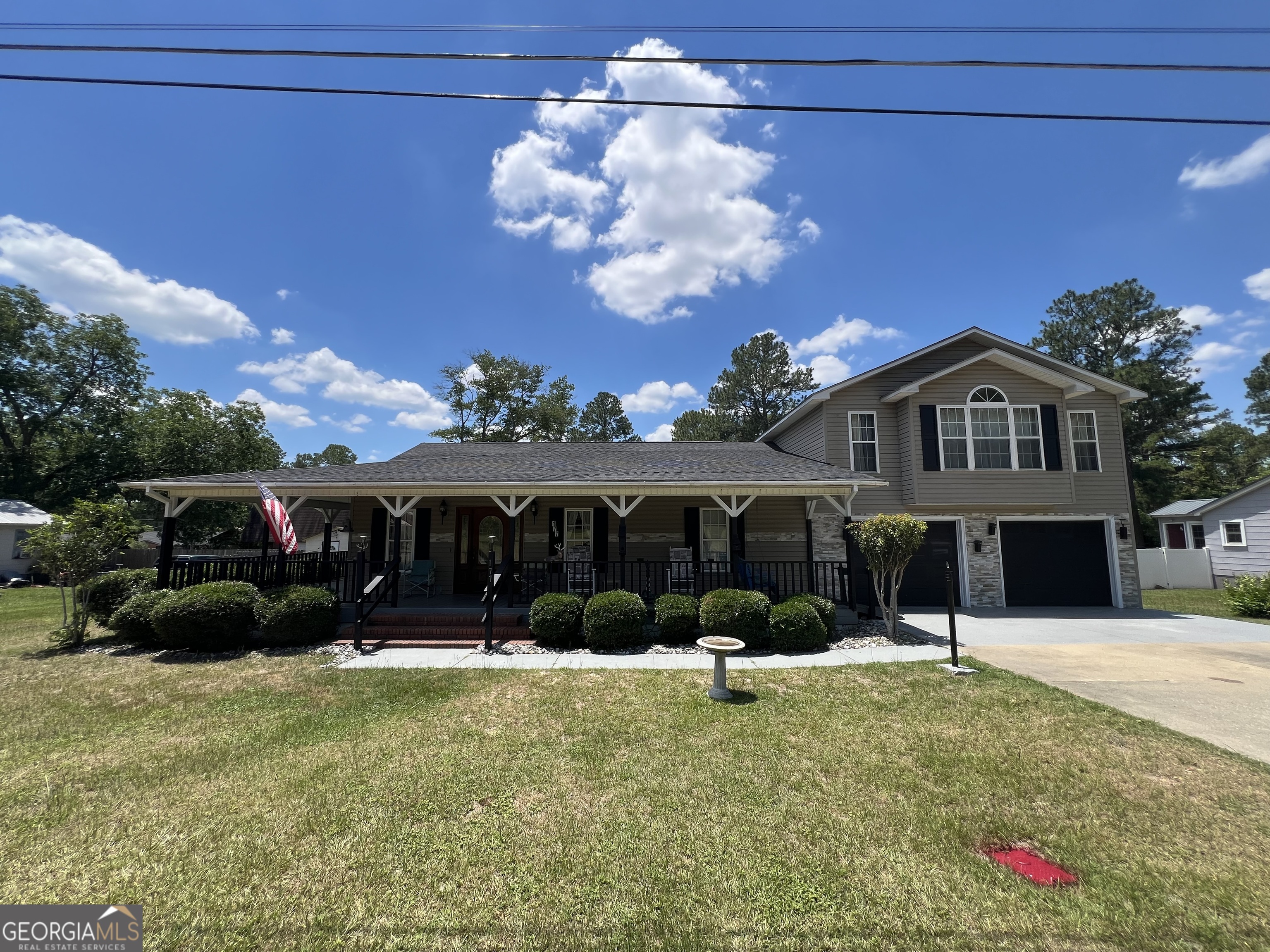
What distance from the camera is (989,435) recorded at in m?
12.6

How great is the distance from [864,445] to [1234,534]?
48.1 feet

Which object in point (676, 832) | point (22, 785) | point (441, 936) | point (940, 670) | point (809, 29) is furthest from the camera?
point (940, 670)

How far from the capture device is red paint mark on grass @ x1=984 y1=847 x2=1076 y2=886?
2.86 metres

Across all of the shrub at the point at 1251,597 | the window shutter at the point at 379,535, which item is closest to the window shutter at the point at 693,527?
the window shutter at the point at 379,535

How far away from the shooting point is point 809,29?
5.23m

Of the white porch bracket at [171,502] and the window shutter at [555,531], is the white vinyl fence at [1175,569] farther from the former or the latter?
the white porch bracket at [171,502]

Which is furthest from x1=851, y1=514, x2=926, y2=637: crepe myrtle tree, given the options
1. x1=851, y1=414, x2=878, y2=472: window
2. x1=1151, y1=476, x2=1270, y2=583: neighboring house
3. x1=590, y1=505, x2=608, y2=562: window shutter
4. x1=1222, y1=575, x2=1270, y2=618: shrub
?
x1=1151, y1=476, x2=1270, y2=583: neighboring house

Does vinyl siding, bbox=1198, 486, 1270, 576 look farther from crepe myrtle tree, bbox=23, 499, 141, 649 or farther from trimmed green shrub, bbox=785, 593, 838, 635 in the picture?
crepe myrtle tree, bbox=23, 499, 141, 649

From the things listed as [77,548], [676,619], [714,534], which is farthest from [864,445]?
[77,548]

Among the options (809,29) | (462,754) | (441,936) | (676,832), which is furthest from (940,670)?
(809,29)

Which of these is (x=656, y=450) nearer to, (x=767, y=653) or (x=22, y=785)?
(x=767, y=653)

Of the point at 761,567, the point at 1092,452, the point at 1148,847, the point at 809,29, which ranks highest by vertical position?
the point at 809,29

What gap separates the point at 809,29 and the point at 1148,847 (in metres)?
7.49

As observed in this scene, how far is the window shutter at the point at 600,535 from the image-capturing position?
12.4 m
